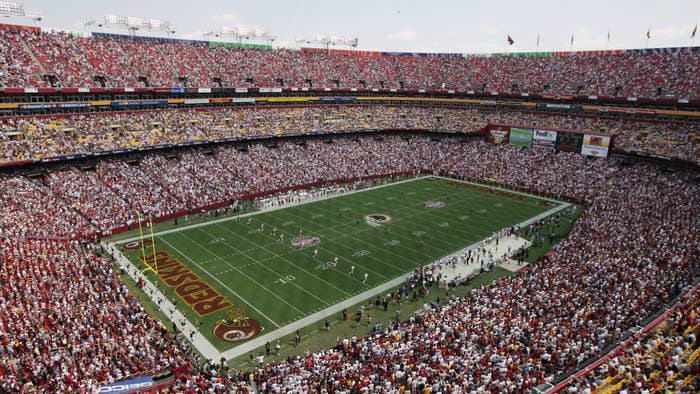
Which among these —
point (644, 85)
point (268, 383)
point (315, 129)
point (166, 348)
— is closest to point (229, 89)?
point (315, 129)

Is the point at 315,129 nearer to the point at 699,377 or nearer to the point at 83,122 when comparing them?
the point at 83,122

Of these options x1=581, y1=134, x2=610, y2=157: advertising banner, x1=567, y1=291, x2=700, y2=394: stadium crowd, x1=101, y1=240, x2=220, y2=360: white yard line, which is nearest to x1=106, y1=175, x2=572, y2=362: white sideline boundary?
x1=101, y1=240, x2=220, y2=360: white yard line

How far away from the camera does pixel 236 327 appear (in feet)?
71.7

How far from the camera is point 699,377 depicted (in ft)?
41.3

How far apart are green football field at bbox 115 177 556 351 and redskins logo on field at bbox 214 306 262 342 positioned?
50 millimetres

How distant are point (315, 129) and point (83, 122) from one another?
85.6ft

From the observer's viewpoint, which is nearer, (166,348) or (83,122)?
(166,348)

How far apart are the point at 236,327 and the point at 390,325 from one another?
25.1 feet

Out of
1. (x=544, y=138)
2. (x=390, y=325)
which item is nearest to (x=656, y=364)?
(x=390, y=325)

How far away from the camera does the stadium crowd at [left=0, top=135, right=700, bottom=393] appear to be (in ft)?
50.1

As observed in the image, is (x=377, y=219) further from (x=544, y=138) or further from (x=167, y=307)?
(x=544, y=138)

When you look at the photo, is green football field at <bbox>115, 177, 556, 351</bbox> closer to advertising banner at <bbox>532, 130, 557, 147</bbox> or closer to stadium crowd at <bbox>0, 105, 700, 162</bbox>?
advertising banner at <bbox>532, 130, 557, 147</bbox>

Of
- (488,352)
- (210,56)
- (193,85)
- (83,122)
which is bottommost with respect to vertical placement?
(488,352)

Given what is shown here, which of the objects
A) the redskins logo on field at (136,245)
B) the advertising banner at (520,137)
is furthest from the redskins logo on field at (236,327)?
the advertising banner at (520,137)
